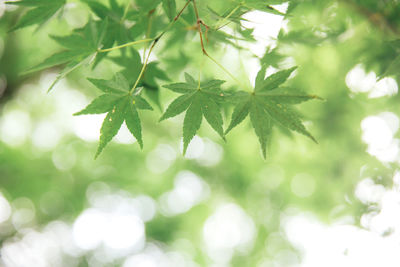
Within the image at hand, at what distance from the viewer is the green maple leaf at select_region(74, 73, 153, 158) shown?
88 centimetres

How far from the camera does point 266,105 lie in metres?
0.88

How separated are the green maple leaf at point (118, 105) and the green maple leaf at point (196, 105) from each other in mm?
91

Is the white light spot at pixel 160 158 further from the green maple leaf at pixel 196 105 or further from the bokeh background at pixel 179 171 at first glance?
the green maple leaf at pixel 196 105

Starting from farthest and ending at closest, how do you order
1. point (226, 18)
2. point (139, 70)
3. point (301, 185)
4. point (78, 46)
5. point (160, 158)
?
point (160, 158) → point (301, 185) → point (139, 70) → point (78, 46) → point (226, 18)

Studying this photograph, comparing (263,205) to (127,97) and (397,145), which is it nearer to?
(397,145)

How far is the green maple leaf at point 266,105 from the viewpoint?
0.84 metres

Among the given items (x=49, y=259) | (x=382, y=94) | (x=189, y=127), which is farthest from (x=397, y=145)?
(x=49, y=259)

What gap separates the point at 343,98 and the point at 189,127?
1914 mm

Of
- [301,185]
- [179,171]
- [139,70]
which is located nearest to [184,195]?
[179,171]

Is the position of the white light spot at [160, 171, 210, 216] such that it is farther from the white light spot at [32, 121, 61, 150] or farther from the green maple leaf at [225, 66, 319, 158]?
the green maple leaf at [225, 66, 319, 158]

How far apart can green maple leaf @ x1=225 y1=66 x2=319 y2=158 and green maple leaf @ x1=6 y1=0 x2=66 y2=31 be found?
31.3 inches

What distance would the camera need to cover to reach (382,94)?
2105mm

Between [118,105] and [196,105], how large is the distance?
25 centimetres

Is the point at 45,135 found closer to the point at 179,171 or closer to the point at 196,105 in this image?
the point at 179,171
